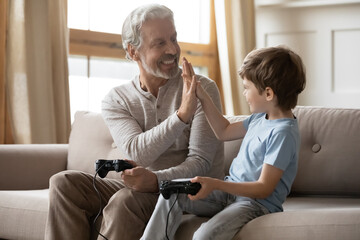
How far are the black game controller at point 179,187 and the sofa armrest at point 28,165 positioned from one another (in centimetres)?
108

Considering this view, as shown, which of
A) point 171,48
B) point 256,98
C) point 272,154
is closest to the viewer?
point 272,154

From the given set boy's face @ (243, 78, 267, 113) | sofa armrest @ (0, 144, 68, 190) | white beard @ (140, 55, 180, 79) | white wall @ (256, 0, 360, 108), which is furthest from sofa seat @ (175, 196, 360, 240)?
white wall @ (256, 0, 360, 108)

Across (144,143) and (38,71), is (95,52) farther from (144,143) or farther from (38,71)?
(144,143)

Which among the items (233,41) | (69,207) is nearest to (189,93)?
(69,207)

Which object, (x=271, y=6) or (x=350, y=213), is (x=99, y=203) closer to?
(x=350, y=213)

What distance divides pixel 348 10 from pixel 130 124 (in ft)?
8.59

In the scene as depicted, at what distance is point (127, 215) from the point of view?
1.83 m

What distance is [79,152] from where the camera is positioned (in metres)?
2.67

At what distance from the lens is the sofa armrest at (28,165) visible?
8.36 feet

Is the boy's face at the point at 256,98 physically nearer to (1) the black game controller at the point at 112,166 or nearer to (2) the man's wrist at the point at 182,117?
(2) the man's wrist at the point at 182,117

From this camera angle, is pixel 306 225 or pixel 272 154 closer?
pixel 306 225

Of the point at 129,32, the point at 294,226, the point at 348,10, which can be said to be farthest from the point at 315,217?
the point at 348,10

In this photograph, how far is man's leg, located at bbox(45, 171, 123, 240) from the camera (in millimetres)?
1934

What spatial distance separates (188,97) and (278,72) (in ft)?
1.02
